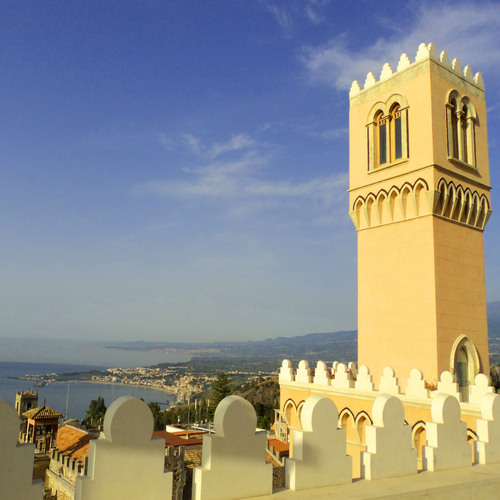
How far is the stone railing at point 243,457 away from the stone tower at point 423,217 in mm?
10009

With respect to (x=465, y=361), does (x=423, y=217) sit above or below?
above

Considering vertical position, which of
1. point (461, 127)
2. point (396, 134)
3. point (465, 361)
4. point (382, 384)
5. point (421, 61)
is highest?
point (421, 61)

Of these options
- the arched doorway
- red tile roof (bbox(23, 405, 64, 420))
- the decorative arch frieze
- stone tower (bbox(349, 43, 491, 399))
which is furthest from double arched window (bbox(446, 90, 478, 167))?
red tile roof (bbox(23, 405, 64, 420))

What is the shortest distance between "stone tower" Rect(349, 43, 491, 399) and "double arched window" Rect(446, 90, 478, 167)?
0.12ft

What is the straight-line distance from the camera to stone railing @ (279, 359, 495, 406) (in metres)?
11.0

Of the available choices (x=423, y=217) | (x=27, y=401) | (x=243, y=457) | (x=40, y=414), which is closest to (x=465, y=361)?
(x=423, y=217)

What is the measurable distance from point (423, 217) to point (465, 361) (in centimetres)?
467

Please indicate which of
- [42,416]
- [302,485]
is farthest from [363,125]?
[42,416]

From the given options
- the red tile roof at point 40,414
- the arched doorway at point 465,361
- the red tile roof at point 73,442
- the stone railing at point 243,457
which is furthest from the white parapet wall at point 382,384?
the red tile roof at point 40,414

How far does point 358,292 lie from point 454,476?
40.5ft

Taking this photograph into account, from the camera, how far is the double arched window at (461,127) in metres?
15.5

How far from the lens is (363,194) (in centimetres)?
1652

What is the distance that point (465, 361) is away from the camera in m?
14.6

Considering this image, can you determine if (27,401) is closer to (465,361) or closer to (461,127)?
(465,361)
